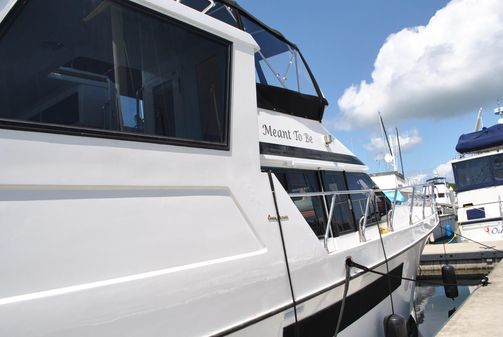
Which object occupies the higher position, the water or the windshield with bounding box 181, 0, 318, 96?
the windshield with bounding box 181, 0, 318, 96

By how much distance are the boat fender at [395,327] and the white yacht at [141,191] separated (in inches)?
42.2

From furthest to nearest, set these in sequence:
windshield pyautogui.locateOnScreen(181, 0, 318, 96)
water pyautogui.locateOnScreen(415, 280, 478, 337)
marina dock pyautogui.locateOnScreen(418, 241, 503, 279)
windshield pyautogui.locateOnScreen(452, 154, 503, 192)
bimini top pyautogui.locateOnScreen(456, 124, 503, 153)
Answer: bimini top pyautogui.locateOnScreen(456, 124, 503, 153)
windshield pyautogui.locateOnScreen(452, 154, 503, 192)
marina dock pyautogui.locateOnScreen(418, 241, 503, 279)
water pyautogui.locateOnScreen(415, 280, 478, 337)
windshield pyautogui.locateOnScreen(181, 0, 318, 96)

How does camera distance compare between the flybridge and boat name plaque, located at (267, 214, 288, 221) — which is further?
the flybridge

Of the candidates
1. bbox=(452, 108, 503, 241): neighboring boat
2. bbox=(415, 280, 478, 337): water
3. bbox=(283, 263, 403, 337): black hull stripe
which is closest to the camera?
bbox=(283, 263, 403, 337): black hull stripe

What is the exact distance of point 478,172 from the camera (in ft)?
46.7

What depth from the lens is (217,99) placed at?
9.02 feet

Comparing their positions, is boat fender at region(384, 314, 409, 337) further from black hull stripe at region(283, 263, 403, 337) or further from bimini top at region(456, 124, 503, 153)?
bimini top at region(456, 124, 503, 153)

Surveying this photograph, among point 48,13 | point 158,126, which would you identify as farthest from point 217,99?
point 48,13

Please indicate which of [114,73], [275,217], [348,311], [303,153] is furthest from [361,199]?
[114,73]

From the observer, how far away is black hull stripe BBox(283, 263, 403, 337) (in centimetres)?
295

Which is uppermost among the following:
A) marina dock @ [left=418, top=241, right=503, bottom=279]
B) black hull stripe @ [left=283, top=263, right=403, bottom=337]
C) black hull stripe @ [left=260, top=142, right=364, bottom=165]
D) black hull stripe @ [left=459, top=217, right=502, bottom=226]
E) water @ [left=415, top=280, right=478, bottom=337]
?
black hull stripe @ [left=260, top=142, right=364, bottom=165]

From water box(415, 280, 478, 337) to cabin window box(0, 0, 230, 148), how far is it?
7.51 meters

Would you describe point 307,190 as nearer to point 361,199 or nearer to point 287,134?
point 287,134

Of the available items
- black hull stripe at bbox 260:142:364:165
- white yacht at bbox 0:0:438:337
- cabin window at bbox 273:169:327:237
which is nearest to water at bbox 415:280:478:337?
black hull stripe at bbox 260:142:364:165
